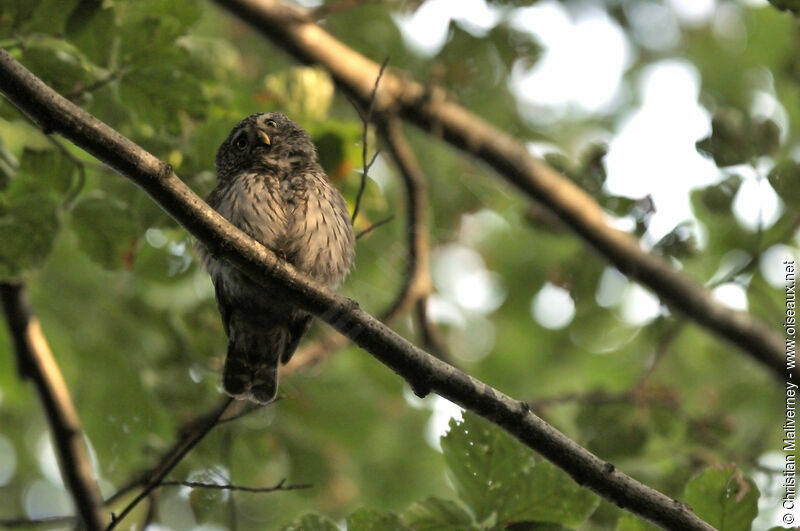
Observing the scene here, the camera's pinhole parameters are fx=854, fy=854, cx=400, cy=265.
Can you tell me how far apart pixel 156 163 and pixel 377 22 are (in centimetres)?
479

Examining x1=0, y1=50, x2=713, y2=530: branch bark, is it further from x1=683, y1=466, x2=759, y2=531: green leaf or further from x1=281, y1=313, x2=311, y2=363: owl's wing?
x1=281, y1=313, x2=311, y2=363: owl's wing

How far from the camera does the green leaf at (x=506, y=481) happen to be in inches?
133

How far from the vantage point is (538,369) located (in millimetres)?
7953

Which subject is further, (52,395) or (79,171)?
(52,395)

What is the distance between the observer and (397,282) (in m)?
6.79

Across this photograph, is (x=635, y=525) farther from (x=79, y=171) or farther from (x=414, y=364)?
(x=79, y=171)

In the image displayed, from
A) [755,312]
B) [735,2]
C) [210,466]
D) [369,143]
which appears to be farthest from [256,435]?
[735,2]

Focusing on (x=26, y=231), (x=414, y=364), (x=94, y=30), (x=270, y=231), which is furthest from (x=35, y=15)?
(x=414, y=364)

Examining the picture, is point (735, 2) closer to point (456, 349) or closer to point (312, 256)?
point (456, 349)

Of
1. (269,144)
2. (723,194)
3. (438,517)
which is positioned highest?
(723,194)

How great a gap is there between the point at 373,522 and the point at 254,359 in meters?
1.63

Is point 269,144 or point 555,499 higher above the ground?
point 269,144

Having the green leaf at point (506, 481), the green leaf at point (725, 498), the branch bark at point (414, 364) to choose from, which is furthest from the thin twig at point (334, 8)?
the green leaf at point (725, 498)

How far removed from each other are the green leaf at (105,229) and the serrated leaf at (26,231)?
6.6 inches
